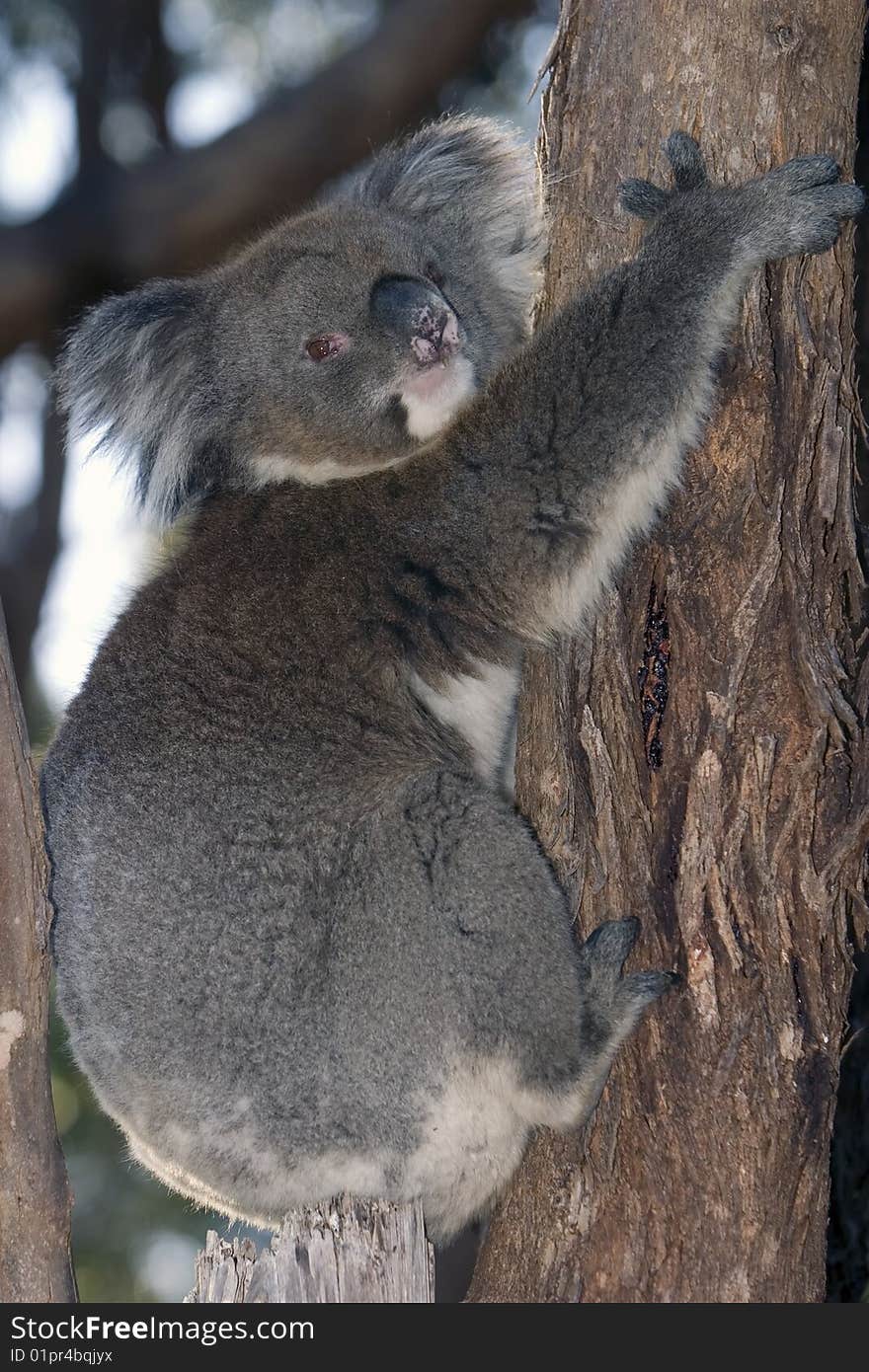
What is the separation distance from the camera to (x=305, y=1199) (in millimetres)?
2957

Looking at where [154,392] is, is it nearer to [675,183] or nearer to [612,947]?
[675,183]

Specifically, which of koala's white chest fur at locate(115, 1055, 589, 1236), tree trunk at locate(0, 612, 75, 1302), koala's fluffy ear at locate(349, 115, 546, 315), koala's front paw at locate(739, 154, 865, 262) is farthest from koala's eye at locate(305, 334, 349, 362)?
koala's white chest fur at locate(115, 1055, 589, 1236)

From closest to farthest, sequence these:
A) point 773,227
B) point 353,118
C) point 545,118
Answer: point 773,227, point 545,118, point 353,118

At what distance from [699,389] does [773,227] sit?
0.34m

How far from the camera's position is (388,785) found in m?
3.02

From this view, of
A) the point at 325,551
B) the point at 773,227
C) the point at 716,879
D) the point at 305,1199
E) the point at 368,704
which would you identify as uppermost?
the point at 773,227

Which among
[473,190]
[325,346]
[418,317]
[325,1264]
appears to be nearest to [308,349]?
[325,346]

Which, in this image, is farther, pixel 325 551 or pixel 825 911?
pixel 325 551

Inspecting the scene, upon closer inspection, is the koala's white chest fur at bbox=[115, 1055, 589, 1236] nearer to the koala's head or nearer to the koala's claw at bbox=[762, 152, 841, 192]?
the koala's head

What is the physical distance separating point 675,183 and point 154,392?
1424mm

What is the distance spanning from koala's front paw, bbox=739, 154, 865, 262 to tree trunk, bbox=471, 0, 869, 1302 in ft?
0.29

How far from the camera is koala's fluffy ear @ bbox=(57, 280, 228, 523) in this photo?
3.54m
